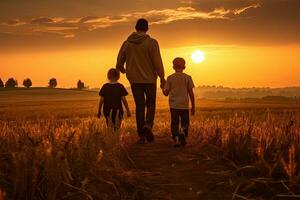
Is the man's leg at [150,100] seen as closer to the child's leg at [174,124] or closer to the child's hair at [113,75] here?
the child's leg at [174,124]

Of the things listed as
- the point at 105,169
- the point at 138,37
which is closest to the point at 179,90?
the point at 138,37

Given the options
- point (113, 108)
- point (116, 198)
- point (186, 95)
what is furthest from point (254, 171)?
point (113, 108)

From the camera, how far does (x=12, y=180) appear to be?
4.79m

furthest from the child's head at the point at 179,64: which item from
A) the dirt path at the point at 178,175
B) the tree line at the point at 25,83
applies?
the tree line at the point at 25,83

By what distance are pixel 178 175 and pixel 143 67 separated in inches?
169

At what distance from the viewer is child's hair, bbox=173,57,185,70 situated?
392 inches

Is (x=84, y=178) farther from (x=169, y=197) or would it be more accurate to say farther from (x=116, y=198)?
(x=169, y=197)

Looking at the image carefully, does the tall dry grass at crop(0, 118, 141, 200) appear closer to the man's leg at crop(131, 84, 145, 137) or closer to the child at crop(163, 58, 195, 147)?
the child at crop(163, 58, 195, 147)

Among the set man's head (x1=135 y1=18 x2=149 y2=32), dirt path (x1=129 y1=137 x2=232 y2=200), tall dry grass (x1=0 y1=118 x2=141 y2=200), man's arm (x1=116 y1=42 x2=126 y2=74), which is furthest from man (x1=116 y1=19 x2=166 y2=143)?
tall dry grass (x1=0 y1=118 x2=141 y2=200)

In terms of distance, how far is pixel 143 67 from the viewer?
1029 centimetres

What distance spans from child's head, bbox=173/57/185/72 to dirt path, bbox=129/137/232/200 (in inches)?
73.2

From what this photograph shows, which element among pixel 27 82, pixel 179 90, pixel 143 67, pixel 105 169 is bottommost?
pixel 105 169

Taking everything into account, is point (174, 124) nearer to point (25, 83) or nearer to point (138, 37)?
point (138, 37)

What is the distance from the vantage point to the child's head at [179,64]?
997 centimetres
